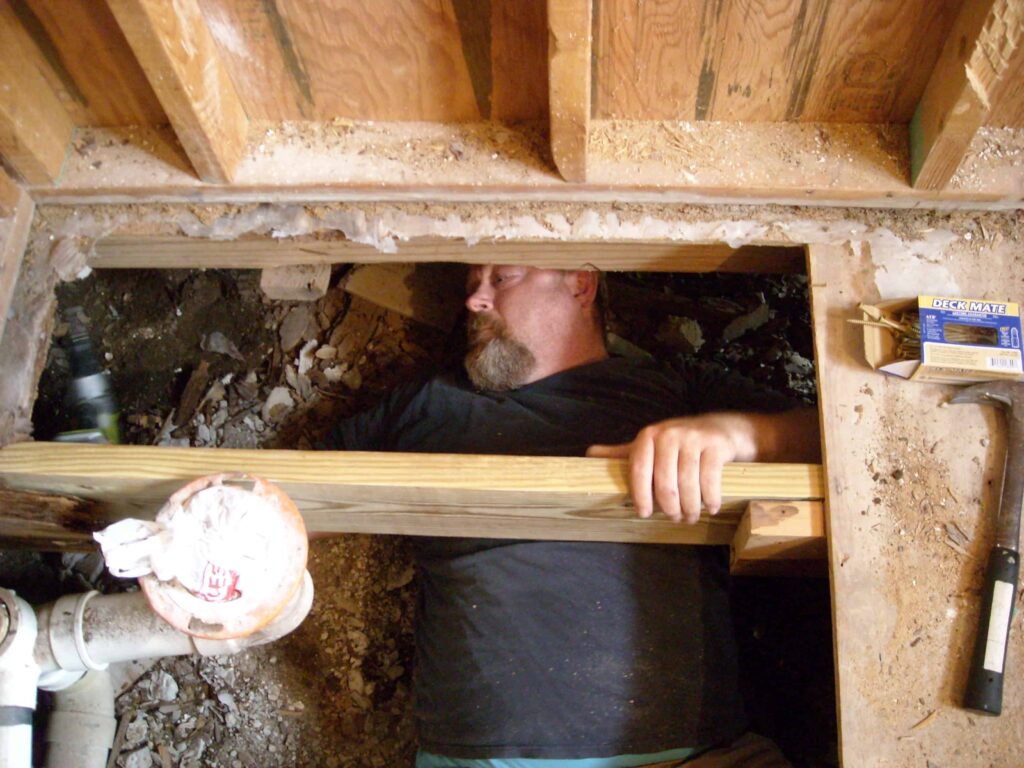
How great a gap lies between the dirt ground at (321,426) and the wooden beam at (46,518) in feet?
1.19

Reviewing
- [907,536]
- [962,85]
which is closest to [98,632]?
[907,536]

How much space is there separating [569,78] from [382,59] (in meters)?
0.32

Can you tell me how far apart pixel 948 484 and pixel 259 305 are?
1.61 meters

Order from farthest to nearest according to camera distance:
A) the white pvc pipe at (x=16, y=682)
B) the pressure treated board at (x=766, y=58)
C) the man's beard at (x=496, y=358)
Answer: the man's beard at (x=496, y=358) < the white pvc pipe at (x=16, y=682) < the pressure treated board at (x=766, y=58)

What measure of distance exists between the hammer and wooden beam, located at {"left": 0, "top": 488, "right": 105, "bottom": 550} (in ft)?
4.47

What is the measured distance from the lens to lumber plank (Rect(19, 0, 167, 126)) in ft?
3.84

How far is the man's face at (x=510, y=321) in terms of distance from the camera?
69.4 inches

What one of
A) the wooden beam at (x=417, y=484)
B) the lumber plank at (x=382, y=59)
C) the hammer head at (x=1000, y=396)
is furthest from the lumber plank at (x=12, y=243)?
the hammer head at (x=1000, y=396)

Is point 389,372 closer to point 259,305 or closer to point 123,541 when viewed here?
point 259,305

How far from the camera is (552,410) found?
1.74m

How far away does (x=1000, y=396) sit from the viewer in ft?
3.78

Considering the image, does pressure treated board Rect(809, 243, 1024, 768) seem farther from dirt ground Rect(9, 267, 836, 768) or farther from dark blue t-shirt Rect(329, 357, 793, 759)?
dirt ground Rect(9, 267, 836, 768)

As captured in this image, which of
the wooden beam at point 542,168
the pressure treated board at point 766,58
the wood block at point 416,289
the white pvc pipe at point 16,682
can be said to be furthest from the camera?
the wood block at point 416,289

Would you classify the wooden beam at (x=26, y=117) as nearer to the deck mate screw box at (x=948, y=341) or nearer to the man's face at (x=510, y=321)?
the man's face at (x=510, y=321)
